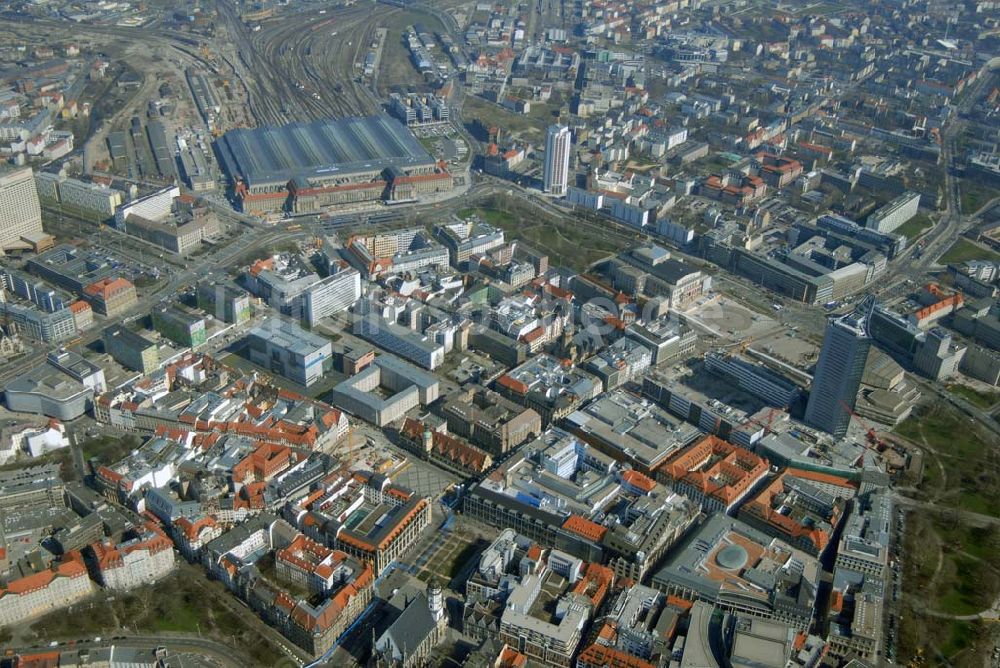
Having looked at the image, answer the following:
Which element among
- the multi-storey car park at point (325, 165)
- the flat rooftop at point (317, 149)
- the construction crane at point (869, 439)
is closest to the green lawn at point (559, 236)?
the multi-storey car park at point (325, 165)

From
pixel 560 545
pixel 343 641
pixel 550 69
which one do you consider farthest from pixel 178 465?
pixel 550 69

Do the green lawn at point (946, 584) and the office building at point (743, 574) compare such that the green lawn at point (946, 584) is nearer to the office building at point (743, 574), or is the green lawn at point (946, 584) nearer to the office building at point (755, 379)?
the office building at point (743, 574)

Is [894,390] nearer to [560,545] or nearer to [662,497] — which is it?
[662,497]

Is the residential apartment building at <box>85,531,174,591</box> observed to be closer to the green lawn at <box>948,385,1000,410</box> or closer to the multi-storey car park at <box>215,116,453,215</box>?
the multi-storey car park at <box>215,116,453,215</box>

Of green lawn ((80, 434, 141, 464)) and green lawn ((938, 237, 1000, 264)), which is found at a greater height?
green lawn ((938, 237, 1000, 264))

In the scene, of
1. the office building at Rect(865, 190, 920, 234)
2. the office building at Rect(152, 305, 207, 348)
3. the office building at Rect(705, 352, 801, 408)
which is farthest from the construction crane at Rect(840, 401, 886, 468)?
the office building at Rect(152, 305, 207, 348)

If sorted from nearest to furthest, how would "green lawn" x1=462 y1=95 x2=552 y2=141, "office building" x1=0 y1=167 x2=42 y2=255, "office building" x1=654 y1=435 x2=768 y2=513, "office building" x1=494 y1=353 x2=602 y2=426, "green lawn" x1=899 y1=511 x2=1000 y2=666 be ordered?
1. "green lawn" x1=899 y1=511 x2=1000 y2=666
2. "office building" x1=654 y1=435 x2=768 y2=513
3. "office building" x1=494 y1=353 x2=602 y2=426
4. "office building" x1=0 y1=167 x2=42 y2=255
5. "green lawn" x1=462 y1=95 x2=552 y2=141

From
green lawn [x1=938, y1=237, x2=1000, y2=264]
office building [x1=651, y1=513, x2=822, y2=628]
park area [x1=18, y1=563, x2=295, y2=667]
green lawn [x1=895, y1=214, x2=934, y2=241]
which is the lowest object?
park area [x1=18, y1=563, x2=295, y2=667]
